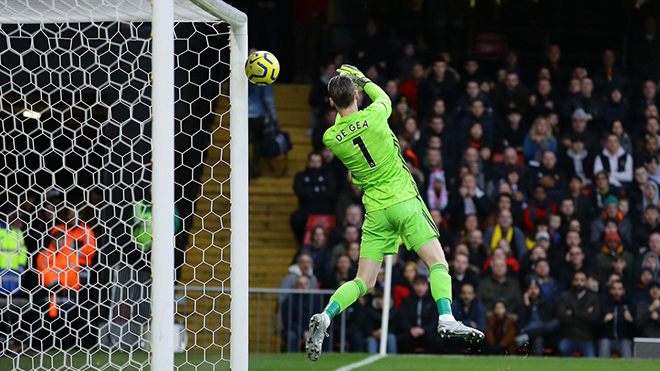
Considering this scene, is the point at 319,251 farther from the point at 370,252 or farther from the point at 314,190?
the point at 370,252

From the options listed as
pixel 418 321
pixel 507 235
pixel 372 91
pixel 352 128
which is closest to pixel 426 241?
pixel 352 128

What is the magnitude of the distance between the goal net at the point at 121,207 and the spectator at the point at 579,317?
3.72 m

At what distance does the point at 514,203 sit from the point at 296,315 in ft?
10.1

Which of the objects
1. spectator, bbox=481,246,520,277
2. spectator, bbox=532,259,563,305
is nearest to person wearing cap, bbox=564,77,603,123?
spectator, bbox=481,246,520,277

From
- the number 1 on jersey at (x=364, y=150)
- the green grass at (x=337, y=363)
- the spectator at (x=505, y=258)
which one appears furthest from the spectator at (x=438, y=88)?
the number 1 on jersey at (x=364, y=150)

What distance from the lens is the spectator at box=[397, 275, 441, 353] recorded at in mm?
10867

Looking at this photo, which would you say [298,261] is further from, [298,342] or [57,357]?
[57,357]

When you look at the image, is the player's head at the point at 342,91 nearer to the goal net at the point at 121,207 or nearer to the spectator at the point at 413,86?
the goal net at the point at 121,207

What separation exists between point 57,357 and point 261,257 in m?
4.92

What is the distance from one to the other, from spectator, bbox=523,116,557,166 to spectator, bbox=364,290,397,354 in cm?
327

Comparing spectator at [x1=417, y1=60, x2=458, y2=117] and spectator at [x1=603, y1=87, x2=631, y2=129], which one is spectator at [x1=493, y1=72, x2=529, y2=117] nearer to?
spectator at [x1=417, y1=60, x2=458, y2=117]

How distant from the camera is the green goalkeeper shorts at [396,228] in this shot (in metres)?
6.59

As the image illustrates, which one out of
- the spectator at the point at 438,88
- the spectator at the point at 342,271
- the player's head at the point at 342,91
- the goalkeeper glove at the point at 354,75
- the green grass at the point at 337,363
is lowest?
the green grass at the point at 337,363

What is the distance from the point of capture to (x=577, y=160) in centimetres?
1294
